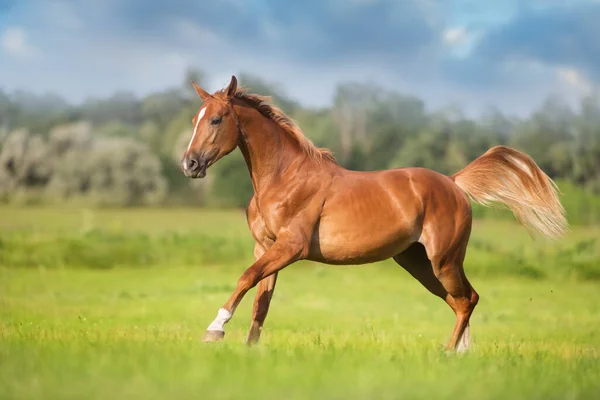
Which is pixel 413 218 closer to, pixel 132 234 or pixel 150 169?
pixel 132 234

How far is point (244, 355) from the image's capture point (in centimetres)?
620

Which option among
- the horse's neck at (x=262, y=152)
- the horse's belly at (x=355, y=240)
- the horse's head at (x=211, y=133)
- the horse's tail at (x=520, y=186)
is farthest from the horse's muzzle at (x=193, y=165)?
the horse's tail at (x=520, y=186)

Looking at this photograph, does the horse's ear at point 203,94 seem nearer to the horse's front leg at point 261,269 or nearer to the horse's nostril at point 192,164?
A: the horse's nostril at point 192,164

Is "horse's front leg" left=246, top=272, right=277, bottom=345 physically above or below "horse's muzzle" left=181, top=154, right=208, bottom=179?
below

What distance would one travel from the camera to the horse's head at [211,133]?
7.45 meters

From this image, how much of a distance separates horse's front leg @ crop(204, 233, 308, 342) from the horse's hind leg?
1611mm

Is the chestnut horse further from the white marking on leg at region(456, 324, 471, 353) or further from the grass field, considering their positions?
the grass field

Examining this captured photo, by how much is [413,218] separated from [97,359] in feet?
11.5

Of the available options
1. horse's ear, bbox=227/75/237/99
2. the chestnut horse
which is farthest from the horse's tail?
horse's ear, bbox=227/75/237/99

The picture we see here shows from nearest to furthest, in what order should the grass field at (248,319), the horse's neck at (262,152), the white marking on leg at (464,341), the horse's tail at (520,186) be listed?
the grass field at (248,319) < the horse's neck at (262,152) < the white marking on leg at (464,341) < the horse's tail at (520,186)

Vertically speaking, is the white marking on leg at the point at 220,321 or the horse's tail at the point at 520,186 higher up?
the horse's tail at the point at 520,186

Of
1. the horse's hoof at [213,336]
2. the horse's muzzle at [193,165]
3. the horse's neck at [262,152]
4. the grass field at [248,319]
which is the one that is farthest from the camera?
the horse's neck at [262,152]

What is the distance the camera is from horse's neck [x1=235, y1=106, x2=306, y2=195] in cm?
795

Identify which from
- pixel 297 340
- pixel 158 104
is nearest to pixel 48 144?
pixel 158 104
